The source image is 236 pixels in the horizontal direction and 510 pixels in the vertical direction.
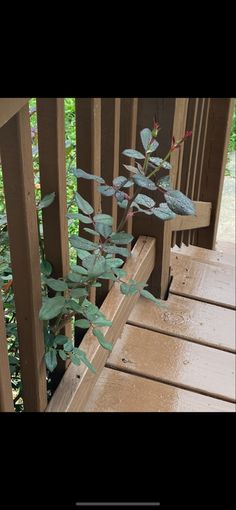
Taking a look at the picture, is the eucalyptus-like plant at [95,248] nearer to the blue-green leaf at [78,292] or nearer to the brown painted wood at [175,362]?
the blue-green leaf at [78,292]

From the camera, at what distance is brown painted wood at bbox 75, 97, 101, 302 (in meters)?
1.29

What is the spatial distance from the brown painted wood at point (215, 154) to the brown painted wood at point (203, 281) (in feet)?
1.47

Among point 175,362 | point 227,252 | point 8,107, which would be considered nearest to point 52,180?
point 8,107

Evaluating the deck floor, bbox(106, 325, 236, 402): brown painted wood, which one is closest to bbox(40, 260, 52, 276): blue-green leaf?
the deck floor

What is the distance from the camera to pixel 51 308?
1.19 metres

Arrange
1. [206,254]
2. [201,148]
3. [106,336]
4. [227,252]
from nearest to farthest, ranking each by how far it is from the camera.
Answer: [106,336], [201,148], [206,254], [227,252]

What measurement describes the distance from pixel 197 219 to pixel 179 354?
833 millimetres

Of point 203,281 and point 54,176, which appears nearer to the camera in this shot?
point 54,176

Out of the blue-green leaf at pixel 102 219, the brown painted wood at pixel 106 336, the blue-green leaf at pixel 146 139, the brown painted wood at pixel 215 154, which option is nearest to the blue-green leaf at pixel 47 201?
the blue-green leaf at pixel 102 219

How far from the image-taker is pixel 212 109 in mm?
2523

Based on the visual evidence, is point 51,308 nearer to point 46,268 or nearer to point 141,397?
point 46,268
